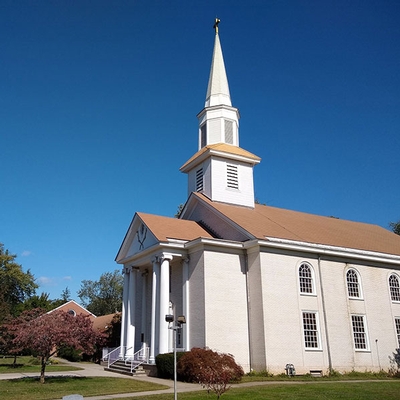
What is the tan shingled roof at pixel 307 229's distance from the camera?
2631 cm

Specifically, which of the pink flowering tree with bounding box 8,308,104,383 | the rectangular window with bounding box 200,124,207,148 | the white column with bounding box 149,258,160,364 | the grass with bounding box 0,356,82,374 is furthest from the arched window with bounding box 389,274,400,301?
the grass with bounding box 0,356,82,374

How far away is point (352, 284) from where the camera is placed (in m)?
26.9

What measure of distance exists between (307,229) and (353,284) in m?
4.76

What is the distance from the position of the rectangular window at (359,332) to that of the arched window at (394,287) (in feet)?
12.0

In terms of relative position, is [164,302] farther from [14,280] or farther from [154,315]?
[14,280]

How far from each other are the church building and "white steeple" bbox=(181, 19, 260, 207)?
0.10 m

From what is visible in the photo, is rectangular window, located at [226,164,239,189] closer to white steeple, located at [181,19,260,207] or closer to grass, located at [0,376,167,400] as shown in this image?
white steeple, located at [181,19,260,207]

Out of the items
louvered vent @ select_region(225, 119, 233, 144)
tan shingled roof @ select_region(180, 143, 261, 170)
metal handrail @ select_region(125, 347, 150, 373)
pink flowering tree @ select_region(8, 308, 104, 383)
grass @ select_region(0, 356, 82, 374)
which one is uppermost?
louvered vent @ select_region(225, 119, 233, 144)

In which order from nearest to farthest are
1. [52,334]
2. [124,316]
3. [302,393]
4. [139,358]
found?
1. [302,393]
2. [52,334]
3. [139,358]
4. [124,316]

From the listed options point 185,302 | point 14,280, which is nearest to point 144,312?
point 185,302

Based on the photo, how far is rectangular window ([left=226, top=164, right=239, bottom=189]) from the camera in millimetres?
30641

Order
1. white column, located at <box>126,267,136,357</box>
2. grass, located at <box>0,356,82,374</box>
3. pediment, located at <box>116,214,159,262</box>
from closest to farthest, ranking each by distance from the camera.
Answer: grass, located at <box>0,356,82,374</box> < pediment, located at <box>116,214,159,262</box> < white column, located at <box>126,267,136,357</box>

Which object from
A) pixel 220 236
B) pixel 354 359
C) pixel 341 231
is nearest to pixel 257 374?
pixel 354 359

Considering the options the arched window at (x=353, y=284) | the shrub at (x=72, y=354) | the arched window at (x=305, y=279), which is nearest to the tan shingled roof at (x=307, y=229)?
the arched window at (x=305, y=279)
